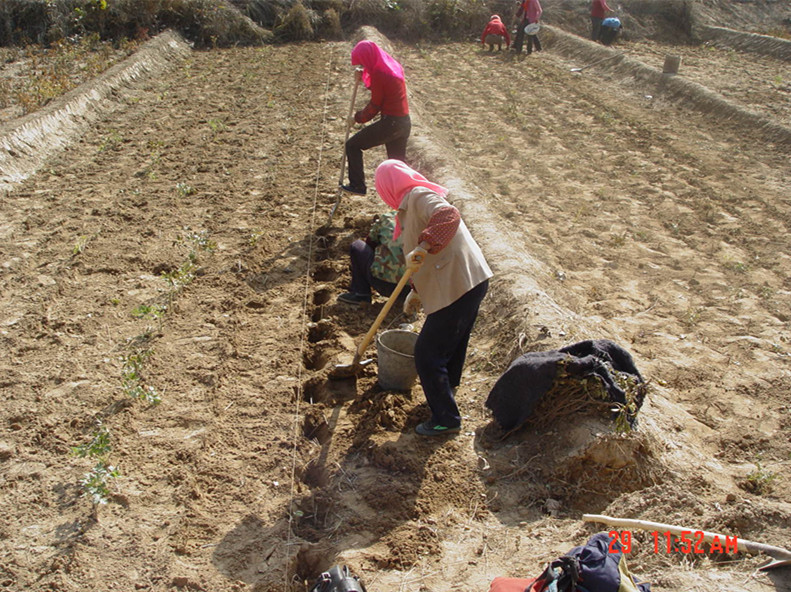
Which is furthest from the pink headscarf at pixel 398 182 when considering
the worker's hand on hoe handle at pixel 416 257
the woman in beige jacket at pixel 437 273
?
the worker's hand on hoe handle at pixel 416 257

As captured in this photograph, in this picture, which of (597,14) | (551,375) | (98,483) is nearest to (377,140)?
(551,375)

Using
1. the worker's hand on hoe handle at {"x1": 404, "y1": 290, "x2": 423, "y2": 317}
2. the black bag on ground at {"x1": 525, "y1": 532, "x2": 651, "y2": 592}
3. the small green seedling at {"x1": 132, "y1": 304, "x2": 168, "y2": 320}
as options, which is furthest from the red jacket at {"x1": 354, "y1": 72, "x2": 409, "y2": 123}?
the black bag on ground at {"x1": 525, "y1": 532, "x2": 651, "y2": 592}

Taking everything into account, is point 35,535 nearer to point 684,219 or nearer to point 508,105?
point 684,219

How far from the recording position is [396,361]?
14.3ft

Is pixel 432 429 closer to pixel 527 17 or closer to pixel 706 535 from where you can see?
pixel 706 535

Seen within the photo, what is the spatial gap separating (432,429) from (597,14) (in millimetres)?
18202

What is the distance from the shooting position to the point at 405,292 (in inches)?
210

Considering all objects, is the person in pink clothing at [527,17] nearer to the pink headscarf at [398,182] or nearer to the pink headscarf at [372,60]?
the pink headscarf at [372,60]

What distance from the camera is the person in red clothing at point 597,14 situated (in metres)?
18.9

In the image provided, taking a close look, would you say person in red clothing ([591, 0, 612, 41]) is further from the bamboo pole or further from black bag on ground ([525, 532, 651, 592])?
black bag on ground ([525, 532, 651, 592])

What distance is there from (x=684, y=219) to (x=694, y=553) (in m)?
5.27

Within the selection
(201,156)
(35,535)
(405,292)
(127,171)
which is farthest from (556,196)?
(35,535)

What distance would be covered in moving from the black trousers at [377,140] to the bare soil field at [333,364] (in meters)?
0.53
